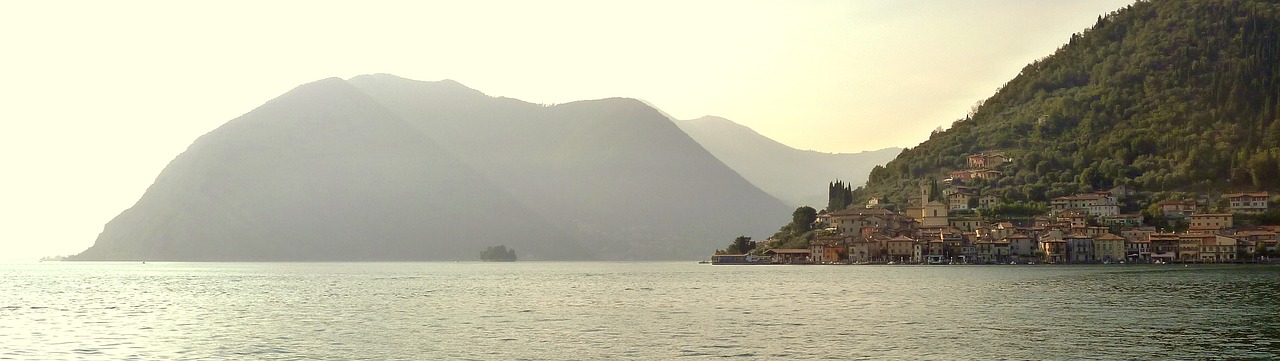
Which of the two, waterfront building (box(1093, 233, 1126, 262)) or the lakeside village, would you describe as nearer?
the lakeside village

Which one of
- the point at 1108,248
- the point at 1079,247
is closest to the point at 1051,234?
the point at 1079,247

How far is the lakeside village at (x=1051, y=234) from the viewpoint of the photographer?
150 m

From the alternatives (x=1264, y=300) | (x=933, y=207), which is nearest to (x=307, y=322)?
(x=1264, y=300)

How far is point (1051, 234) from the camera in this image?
519ft

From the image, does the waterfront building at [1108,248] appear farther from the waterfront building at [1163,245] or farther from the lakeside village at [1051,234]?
the waterfront building at [1163,245]

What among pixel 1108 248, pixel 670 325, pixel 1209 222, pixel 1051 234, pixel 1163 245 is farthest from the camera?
pixel 1051 234

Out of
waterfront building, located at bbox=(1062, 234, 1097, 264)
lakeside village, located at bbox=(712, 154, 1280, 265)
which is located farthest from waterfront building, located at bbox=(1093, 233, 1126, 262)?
waterfront building, located at bbox=(1062, 234, 1097, 264)

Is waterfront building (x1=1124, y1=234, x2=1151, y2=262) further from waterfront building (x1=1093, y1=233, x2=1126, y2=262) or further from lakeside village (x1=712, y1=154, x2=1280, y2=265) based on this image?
waterfront building (x1=1093, y1=233, x2=1126, y2=262)

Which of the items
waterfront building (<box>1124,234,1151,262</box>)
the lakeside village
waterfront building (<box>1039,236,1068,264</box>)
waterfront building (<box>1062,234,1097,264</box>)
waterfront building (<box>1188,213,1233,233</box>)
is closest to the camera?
the lakeside village

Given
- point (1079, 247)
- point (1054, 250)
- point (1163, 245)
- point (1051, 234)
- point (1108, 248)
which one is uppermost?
point (1051, 234)

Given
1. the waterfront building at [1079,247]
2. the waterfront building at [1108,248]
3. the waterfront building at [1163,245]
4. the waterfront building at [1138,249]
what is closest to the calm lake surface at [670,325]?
the waterfront building at [1163,245]

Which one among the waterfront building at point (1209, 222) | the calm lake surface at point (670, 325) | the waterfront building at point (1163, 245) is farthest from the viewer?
the waterfront building at point (1209, 222)

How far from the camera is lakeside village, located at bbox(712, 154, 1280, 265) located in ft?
493

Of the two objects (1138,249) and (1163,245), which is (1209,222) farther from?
(1138,249)
